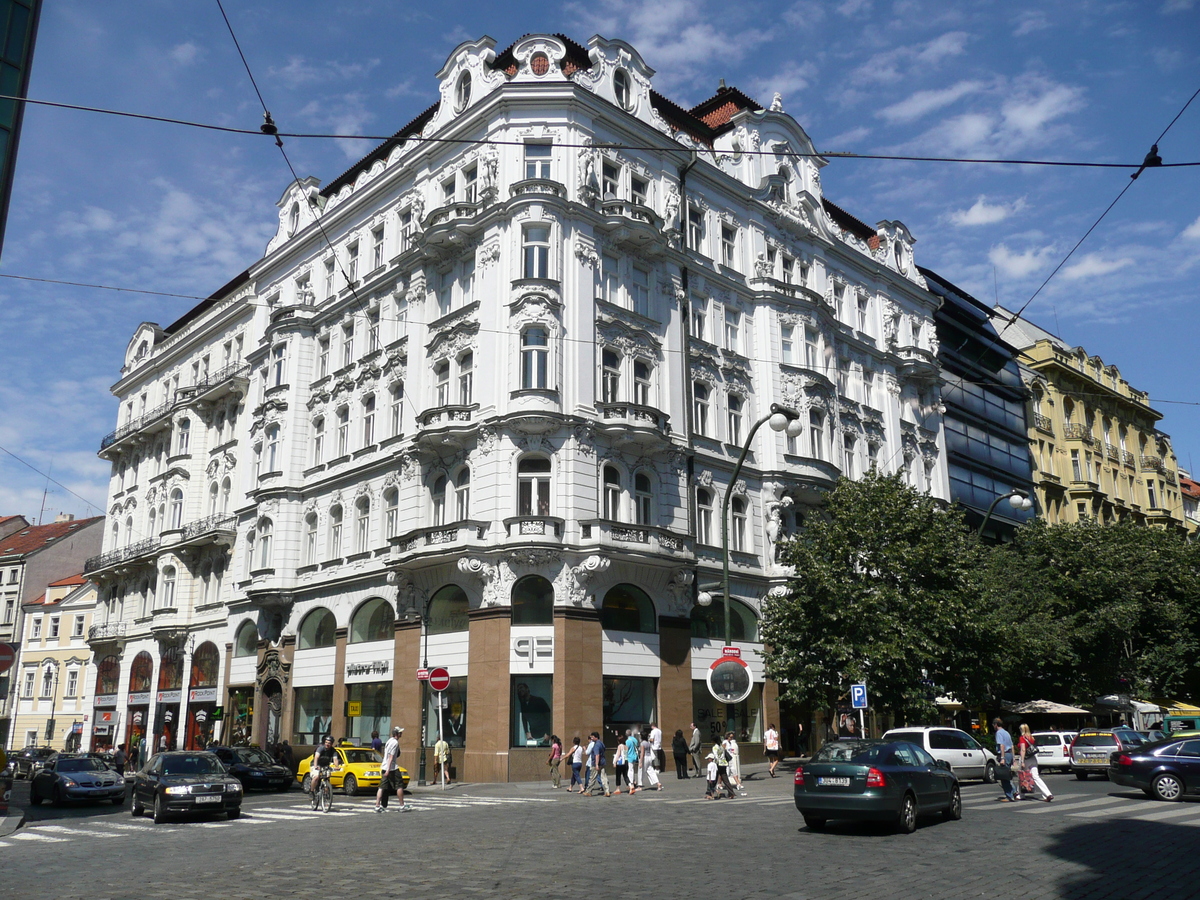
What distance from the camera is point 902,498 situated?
110 ft

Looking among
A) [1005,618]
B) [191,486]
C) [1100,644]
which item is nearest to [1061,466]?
[1100,644]

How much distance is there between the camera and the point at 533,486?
32.6 meters

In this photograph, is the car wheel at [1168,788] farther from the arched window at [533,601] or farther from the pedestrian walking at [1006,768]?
the arched window at [533,601]

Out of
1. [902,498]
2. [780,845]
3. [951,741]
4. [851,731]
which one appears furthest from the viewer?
[902,498]

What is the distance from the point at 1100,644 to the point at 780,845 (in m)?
33.3

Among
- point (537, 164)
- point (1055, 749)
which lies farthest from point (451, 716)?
point (1055, 749)

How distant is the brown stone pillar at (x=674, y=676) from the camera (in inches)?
1332

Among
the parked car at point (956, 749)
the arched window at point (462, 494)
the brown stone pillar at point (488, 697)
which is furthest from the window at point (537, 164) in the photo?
the parked car at point (956, 749)

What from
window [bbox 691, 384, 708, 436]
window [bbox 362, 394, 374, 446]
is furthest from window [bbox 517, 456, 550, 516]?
window [bbox 362, 394, 374, 446]

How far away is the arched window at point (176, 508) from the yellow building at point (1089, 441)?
50.0 m

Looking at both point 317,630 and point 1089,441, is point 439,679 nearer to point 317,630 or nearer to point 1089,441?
point 317,630

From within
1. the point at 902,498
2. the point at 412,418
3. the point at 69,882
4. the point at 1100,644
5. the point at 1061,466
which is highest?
the point at 1061,466

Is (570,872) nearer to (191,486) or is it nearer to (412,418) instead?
(412,418)

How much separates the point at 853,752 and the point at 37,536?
80095mm
